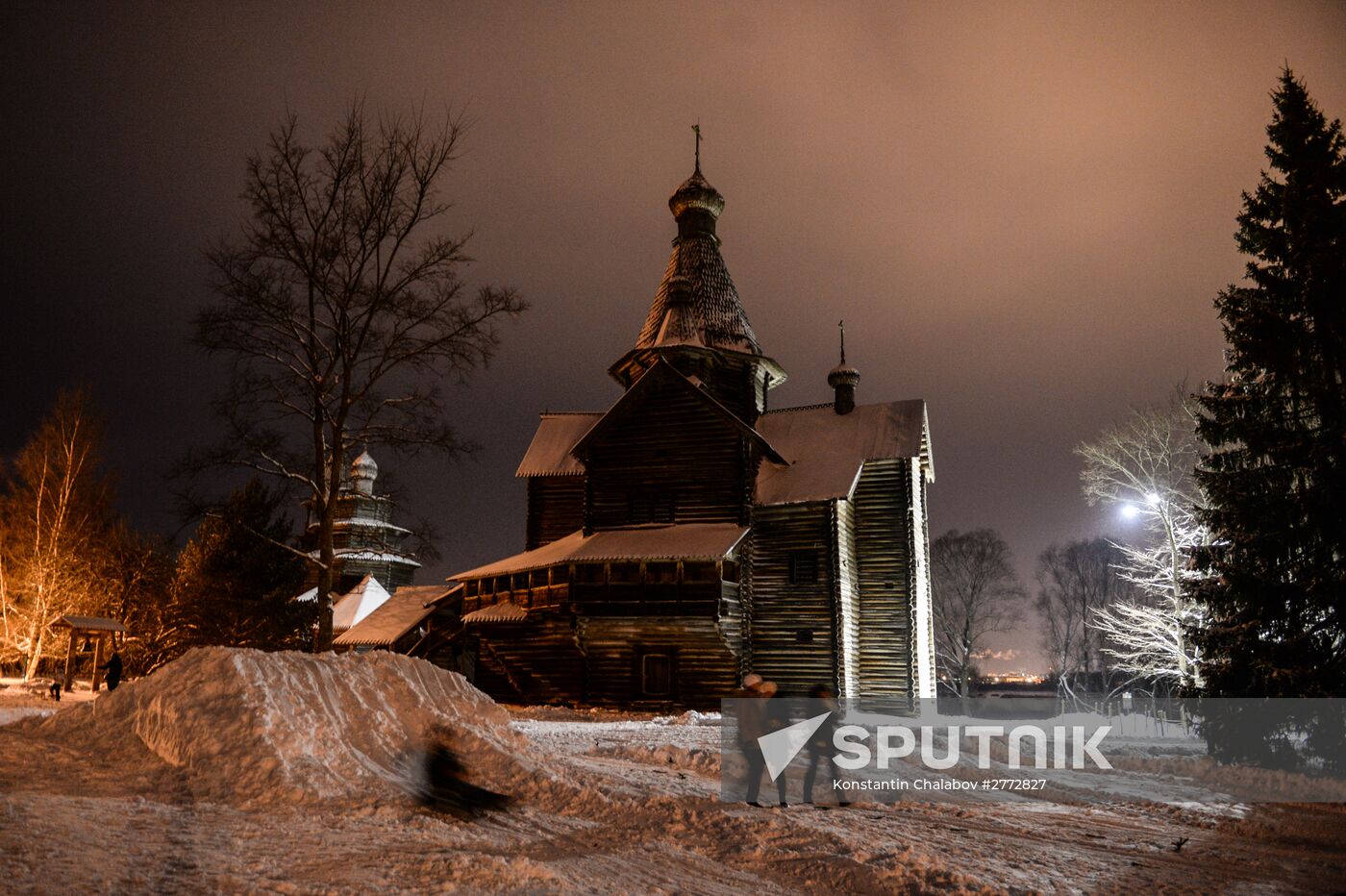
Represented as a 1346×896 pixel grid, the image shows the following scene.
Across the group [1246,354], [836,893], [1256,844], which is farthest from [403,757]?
[1246,354]

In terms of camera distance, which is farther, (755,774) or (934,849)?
(755,774)

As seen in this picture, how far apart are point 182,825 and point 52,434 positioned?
33.6 meters

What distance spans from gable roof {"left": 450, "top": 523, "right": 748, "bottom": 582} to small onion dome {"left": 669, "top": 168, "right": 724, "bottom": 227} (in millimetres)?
13639

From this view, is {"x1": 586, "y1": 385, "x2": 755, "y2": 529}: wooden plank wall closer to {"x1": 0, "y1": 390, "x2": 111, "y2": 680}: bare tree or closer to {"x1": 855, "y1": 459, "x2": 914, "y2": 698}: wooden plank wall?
{"x1": 855, "y1": 459, "x2": 914, "y2": 698}: wooden plank wall

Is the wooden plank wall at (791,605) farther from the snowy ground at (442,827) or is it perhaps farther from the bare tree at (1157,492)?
the snowy ground at (442,827)

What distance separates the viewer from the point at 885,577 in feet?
92.9

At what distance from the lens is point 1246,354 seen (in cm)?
1591

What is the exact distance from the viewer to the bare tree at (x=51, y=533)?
104 feet

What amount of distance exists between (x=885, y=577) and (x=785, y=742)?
1789cm

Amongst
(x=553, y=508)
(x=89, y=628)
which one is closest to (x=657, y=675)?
(x=553, y=508)

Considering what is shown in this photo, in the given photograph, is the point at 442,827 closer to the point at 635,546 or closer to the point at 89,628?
the point at 635,546

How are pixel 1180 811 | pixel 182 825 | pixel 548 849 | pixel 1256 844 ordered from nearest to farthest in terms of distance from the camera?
pixel 182 825 → pixel 548 849 → pixel 1256 844 → pixel 1180 811

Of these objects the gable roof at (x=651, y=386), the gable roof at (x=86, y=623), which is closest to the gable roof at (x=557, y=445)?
the gable roof at (x=651, y=386)

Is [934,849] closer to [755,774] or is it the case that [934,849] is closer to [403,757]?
[755,774]
